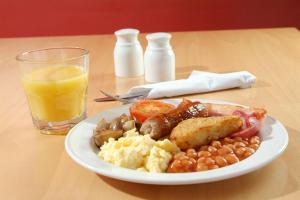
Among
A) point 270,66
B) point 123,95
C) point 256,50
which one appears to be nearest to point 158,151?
point 123,95

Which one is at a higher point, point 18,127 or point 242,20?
point 18,127

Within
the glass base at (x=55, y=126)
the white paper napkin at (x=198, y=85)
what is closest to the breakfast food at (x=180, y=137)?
the glass base at (x=55, y=126)

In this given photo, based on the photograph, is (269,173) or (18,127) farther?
(18,127)

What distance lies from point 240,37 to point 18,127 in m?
1.29

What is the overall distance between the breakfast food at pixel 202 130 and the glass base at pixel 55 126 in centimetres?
33

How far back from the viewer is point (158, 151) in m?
1.01

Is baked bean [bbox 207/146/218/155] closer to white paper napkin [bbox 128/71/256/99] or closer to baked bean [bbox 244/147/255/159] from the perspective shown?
baked bean [bbox 244/147/255/159]

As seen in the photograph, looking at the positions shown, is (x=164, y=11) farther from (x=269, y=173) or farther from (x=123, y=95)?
(x=269, y=173)

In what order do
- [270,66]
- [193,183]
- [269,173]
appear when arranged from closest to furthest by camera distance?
1. [193,183]
2. [269,173]
3. [270,66]

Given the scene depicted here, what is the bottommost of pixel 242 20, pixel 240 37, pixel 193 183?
pixel 242 20

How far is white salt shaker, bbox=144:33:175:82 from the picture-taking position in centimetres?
171

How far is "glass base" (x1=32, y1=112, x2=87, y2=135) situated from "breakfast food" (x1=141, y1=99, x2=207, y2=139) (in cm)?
25

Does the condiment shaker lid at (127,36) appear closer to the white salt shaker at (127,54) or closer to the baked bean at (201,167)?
the white salt shaker at (127,54)

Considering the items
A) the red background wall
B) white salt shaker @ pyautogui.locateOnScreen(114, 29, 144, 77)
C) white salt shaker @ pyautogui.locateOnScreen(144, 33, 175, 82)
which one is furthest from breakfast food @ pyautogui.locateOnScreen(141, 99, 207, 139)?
the red background wall
